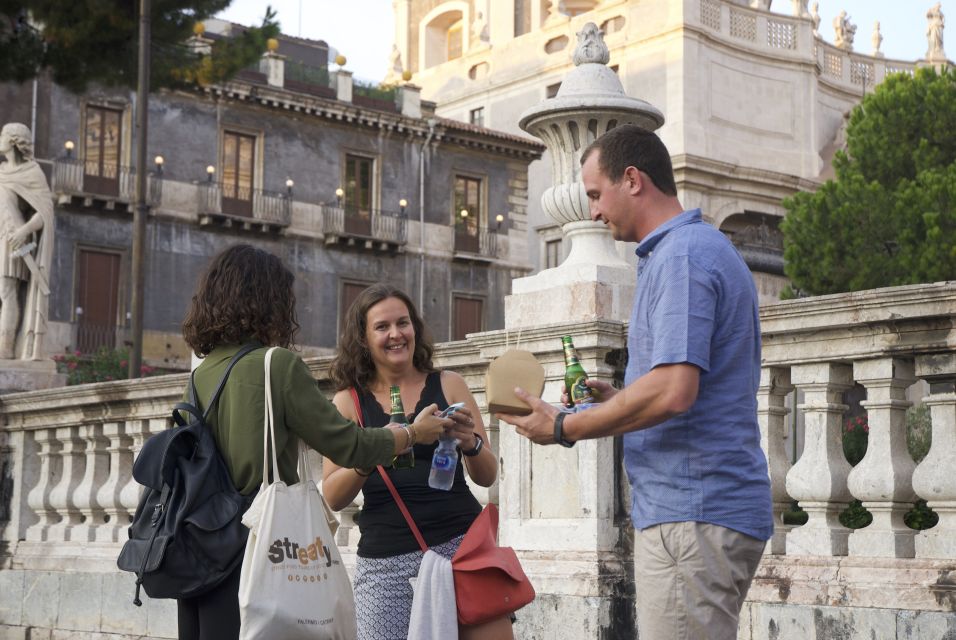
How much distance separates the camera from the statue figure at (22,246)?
32.4ft

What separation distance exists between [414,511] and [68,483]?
5.08 meters

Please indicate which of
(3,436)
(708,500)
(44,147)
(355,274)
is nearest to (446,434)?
(708,500)

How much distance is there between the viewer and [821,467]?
16.7 feet

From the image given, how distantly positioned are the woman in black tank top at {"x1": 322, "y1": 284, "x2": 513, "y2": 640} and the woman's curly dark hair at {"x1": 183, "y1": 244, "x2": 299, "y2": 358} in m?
0.54

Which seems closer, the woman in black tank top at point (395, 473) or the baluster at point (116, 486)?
the woman in black tank top at point (395, 473)

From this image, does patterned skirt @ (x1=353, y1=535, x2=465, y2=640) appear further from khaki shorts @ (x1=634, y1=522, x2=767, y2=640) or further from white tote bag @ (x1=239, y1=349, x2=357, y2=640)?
khaki shorts @ (x1=634, y1=522, x2=767, y2=640)

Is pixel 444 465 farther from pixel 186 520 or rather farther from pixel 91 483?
pixel 91 483

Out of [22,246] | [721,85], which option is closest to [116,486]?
[22,246]

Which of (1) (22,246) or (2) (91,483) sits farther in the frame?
(1) (22,246)

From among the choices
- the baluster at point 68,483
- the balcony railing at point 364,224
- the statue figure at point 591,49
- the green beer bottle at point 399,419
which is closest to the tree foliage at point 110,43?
the baluster at point 68,483

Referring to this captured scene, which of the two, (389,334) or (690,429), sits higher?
(389,334)

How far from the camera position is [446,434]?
429 cm

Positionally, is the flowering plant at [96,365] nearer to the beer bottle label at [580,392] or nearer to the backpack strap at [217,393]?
the backpack strap at [217,393]

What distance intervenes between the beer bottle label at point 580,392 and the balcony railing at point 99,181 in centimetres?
2967
